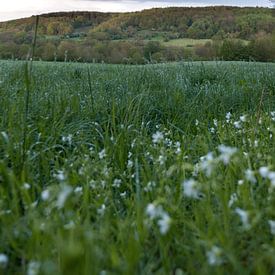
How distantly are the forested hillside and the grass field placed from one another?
4062 mm

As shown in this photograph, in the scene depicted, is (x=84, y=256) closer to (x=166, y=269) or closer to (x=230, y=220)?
(x=166, y=269)

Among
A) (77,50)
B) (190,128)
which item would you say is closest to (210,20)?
(77,50)

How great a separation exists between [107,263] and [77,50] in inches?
409

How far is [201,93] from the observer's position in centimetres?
501

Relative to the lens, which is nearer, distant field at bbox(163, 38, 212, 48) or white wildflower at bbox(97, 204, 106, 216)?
white wildflower at bbox(97, 204, 106, 216)

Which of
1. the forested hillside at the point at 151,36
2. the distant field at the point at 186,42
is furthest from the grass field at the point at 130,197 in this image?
the distant field at the point at 186,42

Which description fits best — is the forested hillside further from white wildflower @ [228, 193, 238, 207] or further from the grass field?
white wildflower @ [228, 193, 238, 207]

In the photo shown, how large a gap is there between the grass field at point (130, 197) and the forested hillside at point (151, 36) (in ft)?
13.3

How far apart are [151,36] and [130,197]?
9858mm

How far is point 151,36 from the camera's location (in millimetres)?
11758

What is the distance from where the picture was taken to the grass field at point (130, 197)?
1402mm

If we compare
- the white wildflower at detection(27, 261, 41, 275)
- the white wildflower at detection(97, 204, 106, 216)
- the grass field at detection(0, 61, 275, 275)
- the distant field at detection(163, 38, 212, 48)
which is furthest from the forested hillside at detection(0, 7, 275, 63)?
the white wildflower at detection(27, 261, 41, 275)

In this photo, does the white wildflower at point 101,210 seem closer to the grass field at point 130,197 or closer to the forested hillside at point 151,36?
the grass field at point 130,197

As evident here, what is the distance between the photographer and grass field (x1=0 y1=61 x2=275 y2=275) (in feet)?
4.60
